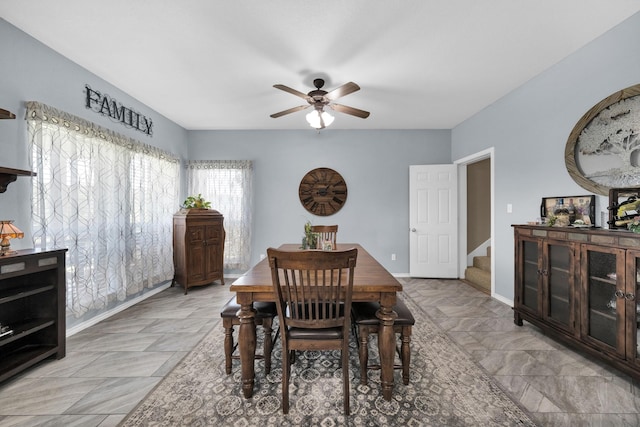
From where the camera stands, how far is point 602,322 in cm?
192

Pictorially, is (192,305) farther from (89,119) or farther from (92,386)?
(89,119)

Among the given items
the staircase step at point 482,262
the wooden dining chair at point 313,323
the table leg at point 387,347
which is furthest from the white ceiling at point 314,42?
the staircase step at point 482,262

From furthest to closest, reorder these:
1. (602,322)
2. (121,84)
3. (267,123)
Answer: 1. (267,123)
2. (121,84)
3. (602,322)

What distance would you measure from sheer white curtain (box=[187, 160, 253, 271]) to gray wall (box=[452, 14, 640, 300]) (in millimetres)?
3769

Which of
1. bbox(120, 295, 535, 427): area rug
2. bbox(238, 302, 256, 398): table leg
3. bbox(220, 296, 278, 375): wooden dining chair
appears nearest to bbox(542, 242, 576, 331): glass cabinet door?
bbox(120, 295, 535, 427): area rug

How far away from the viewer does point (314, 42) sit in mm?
2279

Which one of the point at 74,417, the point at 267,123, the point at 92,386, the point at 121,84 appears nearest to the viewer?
the point at 74,417

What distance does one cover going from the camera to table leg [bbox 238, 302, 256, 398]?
1.64 meters

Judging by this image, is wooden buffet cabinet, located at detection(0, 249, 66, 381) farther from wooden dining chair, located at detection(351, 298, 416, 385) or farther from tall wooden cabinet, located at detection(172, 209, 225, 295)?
wooden dining chair, located at detection(351, 298, 416, 385)

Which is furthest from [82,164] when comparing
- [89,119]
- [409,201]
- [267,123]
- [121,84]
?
[409,201]

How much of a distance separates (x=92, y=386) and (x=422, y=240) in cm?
439

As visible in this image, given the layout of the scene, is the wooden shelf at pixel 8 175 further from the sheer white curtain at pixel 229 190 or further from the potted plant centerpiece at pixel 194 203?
the sheer white curtain at pixel 229 190

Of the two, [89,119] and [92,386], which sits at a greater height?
[89,119]

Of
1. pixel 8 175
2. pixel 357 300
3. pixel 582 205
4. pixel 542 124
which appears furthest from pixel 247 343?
pixel 542 124
